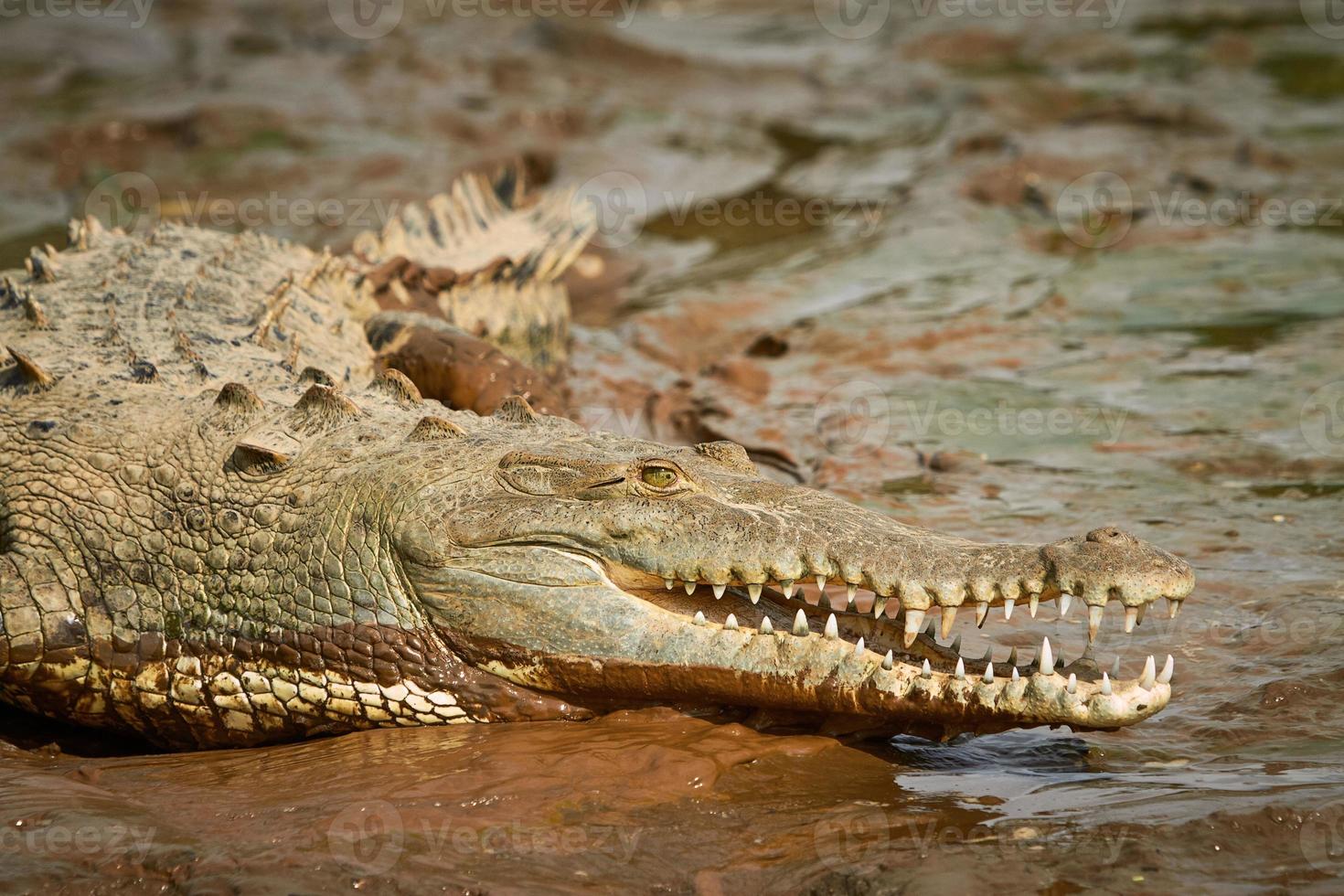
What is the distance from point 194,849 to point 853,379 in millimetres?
4676

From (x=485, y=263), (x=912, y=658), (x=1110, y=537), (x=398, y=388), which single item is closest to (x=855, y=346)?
(x=485, y=263)

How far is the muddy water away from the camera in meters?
3.22

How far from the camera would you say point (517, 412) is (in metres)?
4.48

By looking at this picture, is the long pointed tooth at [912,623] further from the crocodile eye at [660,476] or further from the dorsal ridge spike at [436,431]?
the dorsal ridge spike at [436,431]

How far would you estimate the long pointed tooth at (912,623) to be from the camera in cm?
349

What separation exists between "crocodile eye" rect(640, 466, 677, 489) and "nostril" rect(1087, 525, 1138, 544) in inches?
45.6

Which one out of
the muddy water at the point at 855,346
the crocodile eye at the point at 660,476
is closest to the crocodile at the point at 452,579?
the crocodile eye at the point at 660,476

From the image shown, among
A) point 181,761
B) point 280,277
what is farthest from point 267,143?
point 181,761

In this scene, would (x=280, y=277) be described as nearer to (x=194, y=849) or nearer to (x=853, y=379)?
(x=853, y=379)

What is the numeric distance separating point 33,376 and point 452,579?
1866mm

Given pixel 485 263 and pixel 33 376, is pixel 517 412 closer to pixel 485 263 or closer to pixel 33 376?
pixel 33 376

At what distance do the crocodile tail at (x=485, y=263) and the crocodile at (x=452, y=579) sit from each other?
2582 millimetres

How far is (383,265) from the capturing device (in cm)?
731

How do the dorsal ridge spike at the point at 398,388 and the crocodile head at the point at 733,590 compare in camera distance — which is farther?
the dorsal ridge spike at the point at 398,388
